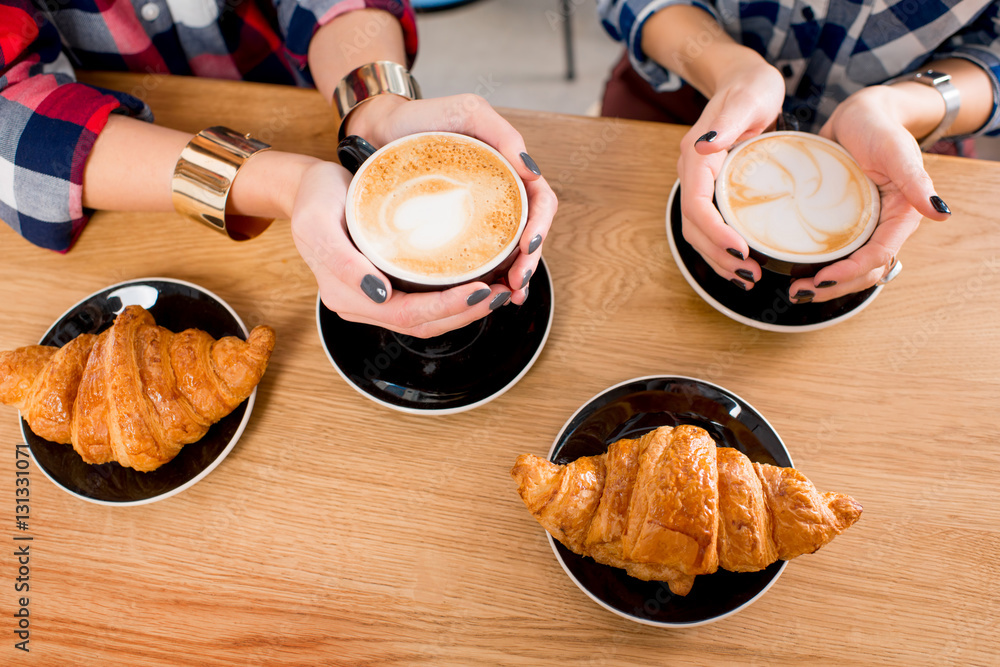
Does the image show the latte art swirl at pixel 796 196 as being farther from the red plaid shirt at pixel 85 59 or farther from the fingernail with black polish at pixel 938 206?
the red plaid shirt at pixel 85 59

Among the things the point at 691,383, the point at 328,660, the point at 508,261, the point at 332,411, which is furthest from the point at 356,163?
the point at 328,660

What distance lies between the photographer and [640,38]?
1.09m

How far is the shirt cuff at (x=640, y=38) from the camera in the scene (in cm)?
105

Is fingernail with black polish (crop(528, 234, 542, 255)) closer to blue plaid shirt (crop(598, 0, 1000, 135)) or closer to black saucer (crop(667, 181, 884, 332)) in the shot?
black saucer (crop(667, 181, 884, 332))

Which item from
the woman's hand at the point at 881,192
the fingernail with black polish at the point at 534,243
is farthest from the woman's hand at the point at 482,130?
the woman's hand at the point at 881,192

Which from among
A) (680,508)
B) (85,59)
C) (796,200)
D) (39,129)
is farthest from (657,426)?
(85,59)

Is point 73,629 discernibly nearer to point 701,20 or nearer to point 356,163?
point 356,163

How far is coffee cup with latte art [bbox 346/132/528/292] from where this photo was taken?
685 millimetres

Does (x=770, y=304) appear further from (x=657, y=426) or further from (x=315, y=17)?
(x=315, y=17)

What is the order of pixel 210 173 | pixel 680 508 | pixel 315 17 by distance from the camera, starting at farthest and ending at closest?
pixel 315 17 → pixel 210 173 → pixel 680 508

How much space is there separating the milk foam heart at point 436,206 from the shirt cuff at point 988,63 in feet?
2.95

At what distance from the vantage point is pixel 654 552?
2.15ft

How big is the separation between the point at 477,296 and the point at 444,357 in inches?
7.7

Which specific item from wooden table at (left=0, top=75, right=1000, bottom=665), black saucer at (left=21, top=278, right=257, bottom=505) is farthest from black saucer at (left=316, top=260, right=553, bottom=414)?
black saucer at (left=21, top=278, right=257, bottom=505)
